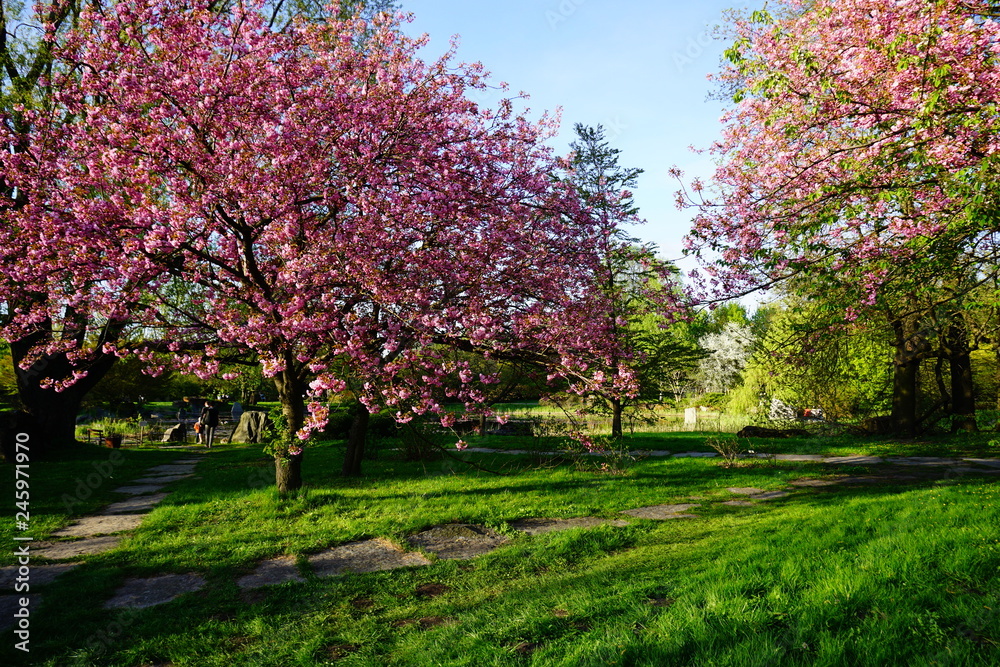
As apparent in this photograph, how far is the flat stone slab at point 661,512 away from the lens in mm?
8297

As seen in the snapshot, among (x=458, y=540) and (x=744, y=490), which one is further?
(x=744, y=490)

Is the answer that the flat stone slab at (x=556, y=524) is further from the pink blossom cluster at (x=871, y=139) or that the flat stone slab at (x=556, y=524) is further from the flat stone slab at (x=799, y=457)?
the flat stone slab at (x=799, y=457)

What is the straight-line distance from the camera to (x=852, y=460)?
546 inches

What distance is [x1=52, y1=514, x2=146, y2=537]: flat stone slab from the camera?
8.20 metres

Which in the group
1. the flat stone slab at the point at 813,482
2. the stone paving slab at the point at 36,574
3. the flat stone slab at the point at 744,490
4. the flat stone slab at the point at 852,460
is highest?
the flat stone slab at the point at 852,460

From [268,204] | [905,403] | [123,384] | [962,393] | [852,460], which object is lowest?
[852,460]

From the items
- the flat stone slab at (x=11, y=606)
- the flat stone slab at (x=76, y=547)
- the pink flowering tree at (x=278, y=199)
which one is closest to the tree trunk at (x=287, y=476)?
the pink flowering tree at (x=278, y=199)

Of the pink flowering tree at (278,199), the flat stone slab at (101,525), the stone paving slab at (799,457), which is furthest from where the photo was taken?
the stone paving slab at (799,457)

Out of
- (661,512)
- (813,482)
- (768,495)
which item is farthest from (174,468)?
(813,482)

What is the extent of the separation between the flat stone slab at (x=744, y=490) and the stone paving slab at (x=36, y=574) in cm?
988

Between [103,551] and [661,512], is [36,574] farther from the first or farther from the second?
[661,512]

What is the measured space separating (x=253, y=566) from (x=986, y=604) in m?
6.83

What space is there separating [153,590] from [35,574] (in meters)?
1.65

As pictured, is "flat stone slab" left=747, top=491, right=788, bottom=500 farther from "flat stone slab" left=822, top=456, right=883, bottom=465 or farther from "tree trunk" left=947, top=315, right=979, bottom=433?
"tree trunk" left=947, top=315, right=979, bottom=433
